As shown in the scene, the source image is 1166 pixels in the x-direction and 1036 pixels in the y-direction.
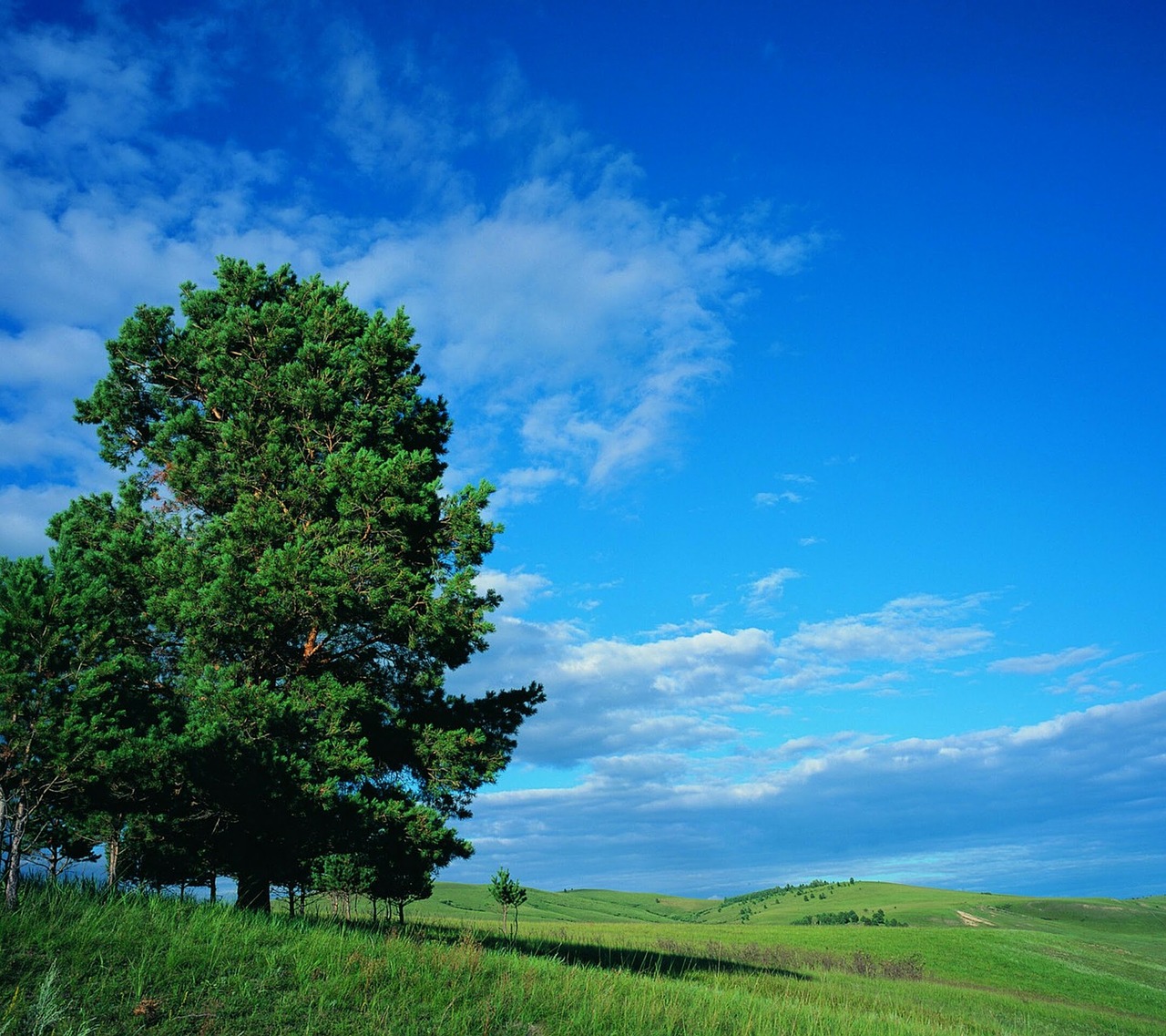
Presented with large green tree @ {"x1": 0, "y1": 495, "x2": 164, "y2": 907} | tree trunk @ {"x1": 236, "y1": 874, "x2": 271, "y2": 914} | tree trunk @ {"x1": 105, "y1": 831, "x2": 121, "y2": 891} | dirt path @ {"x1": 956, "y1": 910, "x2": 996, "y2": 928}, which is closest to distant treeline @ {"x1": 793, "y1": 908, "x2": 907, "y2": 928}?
dirt path @ {"x1": 956, "y1": 910, "x2": 996, "y2": 928}

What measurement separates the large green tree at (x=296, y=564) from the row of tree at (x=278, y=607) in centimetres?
5

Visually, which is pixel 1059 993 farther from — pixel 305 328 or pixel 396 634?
pixel 305 328

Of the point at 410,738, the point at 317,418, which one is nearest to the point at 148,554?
the point at 317,418

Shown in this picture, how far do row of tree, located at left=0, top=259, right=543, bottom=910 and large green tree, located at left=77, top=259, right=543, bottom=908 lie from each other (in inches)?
2.2

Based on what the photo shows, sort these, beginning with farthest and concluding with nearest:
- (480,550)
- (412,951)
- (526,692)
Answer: (526,692) → (480,550) → (412,951)

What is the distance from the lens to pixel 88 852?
13500mm

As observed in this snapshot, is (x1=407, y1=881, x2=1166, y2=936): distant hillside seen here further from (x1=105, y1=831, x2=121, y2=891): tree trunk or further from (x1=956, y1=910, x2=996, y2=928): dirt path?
(x1=105, y1=831, x2=121, y2=891): tree trunk

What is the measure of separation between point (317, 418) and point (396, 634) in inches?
222

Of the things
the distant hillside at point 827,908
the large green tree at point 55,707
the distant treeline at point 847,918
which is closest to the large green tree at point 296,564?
the large green tree at point 55,707

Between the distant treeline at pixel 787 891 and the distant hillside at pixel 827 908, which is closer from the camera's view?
the distant hillside at pixel 827 908

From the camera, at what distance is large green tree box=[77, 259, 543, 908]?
14492mm

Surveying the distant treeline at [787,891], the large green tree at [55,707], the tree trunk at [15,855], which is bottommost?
the distant treeline at [787,891]

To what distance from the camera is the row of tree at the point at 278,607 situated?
13836 millimetres

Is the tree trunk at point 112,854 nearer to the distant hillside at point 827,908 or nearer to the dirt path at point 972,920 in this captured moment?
the distant hillside at point 827,908
